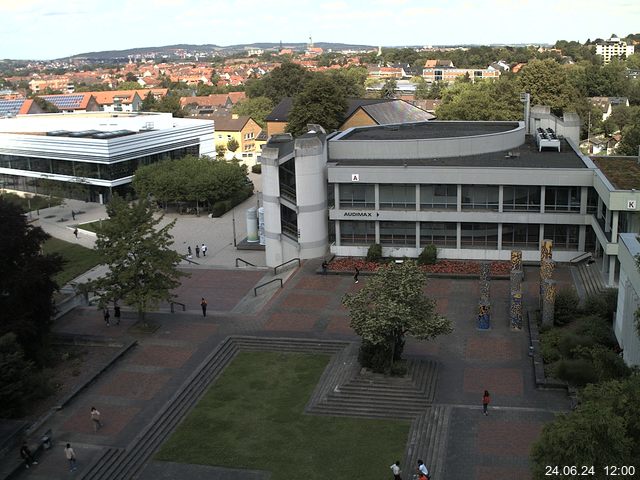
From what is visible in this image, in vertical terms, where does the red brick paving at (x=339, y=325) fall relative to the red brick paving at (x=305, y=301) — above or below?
below

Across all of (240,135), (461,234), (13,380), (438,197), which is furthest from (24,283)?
(240,135)

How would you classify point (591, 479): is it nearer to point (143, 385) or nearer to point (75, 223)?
point (143, 385)

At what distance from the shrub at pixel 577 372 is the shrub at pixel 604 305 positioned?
288 inches

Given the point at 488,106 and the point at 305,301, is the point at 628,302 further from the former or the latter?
the point at 488,106

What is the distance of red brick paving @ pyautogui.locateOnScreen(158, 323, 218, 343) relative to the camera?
37656 millimetres

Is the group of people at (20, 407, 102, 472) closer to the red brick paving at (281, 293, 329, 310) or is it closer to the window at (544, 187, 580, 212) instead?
the red brick paving at (281, 293, 329, 310)

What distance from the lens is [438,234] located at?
48.7 metres

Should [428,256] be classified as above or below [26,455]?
above

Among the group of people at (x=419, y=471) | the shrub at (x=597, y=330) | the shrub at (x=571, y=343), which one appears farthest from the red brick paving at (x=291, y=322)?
the group of people at (x=419, y=471)

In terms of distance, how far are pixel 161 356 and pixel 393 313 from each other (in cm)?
1249

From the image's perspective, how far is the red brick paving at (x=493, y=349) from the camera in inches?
1329

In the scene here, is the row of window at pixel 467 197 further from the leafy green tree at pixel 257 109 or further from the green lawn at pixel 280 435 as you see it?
the leafy green tree at pixel 257 109

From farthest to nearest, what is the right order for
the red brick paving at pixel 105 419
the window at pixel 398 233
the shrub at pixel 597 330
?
the window at pixel 398 233
the shrub at pixel 597 330
the red brick paving at pixel 105 419

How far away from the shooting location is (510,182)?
4619cm
